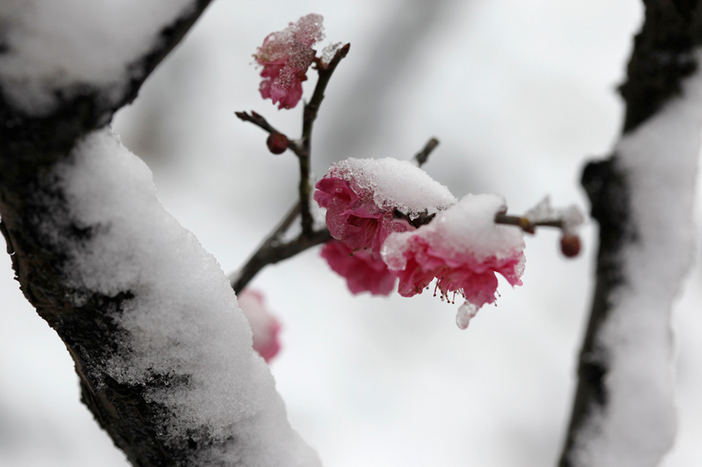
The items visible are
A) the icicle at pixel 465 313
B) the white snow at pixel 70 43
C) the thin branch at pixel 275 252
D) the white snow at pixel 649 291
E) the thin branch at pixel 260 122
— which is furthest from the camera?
the white snow at pixel 649 291

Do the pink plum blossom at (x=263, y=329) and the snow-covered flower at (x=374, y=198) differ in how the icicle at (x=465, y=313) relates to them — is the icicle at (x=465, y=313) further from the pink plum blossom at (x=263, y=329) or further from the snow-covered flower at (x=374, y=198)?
the pink plum blossom at (x=263, y=329)

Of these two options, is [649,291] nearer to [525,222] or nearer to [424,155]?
[424,155]

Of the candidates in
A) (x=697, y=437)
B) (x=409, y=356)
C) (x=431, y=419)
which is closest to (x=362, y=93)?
(x=409, y=356)

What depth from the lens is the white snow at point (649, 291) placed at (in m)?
0.85

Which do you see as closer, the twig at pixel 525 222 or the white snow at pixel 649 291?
the twig at pixel 525 222

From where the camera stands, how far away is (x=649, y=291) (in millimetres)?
908

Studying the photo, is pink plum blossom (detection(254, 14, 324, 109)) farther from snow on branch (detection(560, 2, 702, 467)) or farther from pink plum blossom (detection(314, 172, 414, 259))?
snow on branch (detection(560, 2, 702, 467))

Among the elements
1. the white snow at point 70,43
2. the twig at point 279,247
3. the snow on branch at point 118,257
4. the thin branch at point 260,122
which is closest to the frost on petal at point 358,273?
the twig at point 279,247

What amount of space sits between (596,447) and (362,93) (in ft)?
8.73

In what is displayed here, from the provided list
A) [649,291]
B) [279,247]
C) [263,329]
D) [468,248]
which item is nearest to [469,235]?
[468,248]

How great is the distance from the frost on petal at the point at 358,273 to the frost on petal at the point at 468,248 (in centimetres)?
34

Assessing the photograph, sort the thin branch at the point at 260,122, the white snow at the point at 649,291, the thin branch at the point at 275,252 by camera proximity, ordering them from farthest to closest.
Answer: the white snow at the point at 649,291, the thin branch at the point at 275,252, the thin branch at the point at 260,122

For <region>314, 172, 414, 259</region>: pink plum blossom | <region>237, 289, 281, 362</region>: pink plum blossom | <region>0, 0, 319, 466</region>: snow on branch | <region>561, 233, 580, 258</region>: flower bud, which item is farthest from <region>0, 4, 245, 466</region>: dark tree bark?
<region>237, 289, 281, 362</region>: pink plum blossom

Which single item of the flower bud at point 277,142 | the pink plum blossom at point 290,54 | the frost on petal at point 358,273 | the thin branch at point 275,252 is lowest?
the frost on petal at point 358,273
